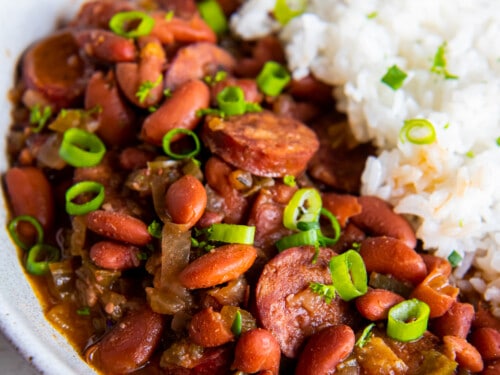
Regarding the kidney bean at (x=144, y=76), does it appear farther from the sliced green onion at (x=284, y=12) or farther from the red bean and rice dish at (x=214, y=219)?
the sliced green onion at (x=284, y=12)

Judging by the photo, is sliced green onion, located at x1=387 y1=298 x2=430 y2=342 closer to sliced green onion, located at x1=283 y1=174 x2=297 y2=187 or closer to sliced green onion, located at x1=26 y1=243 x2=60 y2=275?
sliced green onion, located at x1=283 y1=174 x2=297 y2=187

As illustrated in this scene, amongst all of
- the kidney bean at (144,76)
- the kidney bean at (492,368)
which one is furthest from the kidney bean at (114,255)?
the kidney bean at (492,368)

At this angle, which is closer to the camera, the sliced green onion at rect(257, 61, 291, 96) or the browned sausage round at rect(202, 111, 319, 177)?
the browned sausage round at rect(202, 111, 319, 177)

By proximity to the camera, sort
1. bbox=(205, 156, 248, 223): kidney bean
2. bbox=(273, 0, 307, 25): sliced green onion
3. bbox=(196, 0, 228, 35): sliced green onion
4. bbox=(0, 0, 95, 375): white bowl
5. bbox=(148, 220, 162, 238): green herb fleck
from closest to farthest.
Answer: bbox=(0, 0, 95, 375): white bowl
bbox=(148, 220, 162, 238): green herb fleck
bbox=(205, 156, 248, 223): kidney bean
bbox=(273, 0, 307, 25): sliced green onion
bbox=(196, 0, 228, 35): sliced green onion

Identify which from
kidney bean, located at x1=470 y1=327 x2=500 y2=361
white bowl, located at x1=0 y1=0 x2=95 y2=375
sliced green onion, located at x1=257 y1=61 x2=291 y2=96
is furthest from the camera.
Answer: sliced green onion, located at x1=257 y1=61 x2=291 y2=96

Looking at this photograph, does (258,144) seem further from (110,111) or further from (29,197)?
(29,197)

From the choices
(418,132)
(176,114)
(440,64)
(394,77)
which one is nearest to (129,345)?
(176,114)

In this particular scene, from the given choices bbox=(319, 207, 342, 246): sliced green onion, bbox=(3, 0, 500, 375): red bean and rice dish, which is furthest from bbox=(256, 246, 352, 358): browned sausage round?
bbox=(319, 207, 342, 246): sliced green onion
